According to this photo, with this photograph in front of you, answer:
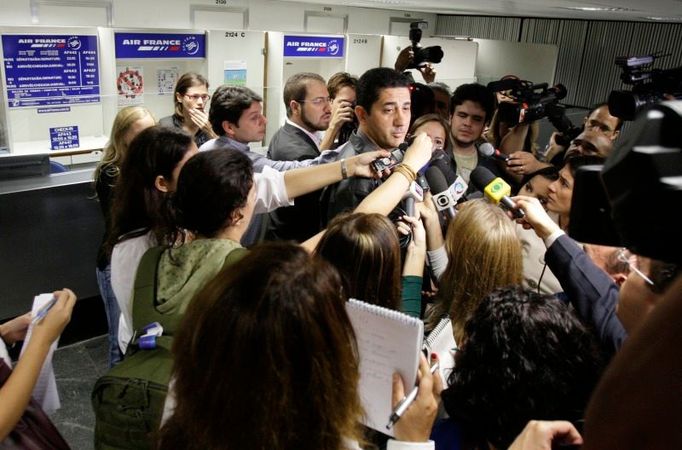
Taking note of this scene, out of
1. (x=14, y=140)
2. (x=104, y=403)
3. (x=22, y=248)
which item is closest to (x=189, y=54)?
(x=14, y=140)

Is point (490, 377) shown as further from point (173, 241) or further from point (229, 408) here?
point (173, 241)

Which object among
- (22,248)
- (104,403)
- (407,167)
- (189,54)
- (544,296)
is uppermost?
(189,54)

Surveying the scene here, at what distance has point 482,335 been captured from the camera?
1093 millimetres

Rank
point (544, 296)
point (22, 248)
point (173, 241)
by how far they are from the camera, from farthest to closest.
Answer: point (22, 248) < point (173, 241) < point (544, 296)

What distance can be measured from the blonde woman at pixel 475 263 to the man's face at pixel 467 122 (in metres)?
1.46

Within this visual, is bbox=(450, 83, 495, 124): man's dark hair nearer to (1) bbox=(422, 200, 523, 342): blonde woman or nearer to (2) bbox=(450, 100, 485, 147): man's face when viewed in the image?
(2) bbox=(450, 100, 485, 147): man's face

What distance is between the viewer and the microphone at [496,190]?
1.52m

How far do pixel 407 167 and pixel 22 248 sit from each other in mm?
2020

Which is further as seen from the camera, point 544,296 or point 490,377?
point 544,296

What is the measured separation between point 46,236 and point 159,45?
272 cm

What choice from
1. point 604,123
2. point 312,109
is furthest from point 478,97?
point 312,109

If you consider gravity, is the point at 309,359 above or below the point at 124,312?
above

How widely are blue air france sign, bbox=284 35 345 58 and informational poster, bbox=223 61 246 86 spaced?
57cm

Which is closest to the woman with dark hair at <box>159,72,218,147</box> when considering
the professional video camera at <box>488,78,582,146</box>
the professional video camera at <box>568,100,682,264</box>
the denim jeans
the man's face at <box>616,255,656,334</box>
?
the denim jeans
